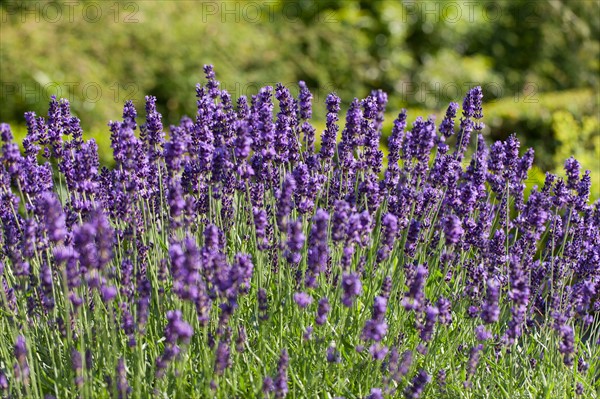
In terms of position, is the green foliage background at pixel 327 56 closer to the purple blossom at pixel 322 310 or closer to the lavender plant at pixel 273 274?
the lavender plant at pixel 273 274

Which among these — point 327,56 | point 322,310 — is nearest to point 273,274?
point 322,310

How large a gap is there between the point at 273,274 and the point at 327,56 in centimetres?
768

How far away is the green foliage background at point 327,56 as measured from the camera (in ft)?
29.0

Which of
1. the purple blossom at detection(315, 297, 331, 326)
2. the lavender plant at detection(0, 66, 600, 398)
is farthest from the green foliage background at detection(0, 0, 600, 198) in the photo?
the purple blossom at detection(315, 297, 331, 326)

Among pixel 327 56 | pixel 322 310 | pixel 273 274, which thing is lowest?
pixel 322 310

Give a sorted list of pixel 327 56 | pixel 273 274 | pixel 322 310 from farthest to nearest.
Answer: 1. pixel 327 56
2. pixel 273 274
3. pixel 322 310

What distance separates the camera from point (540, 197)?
3.46 metres

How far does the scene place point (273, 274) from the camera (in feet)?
12.0

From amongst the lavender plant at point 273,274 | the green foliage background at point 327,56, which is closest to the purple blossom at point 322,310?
the lavender plant at point 273,274

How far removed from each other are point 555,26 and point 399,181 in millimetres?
10826

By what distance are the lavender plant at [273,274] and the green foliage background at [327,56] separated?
10.7 feet

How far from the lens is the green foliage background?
8828mm

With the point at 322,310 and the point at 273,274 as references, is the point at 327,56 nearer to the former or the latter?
the point at 273,274

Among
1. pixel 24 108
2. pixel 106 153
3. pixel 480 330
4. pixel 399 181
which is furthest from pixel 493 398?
pixel 24 108
